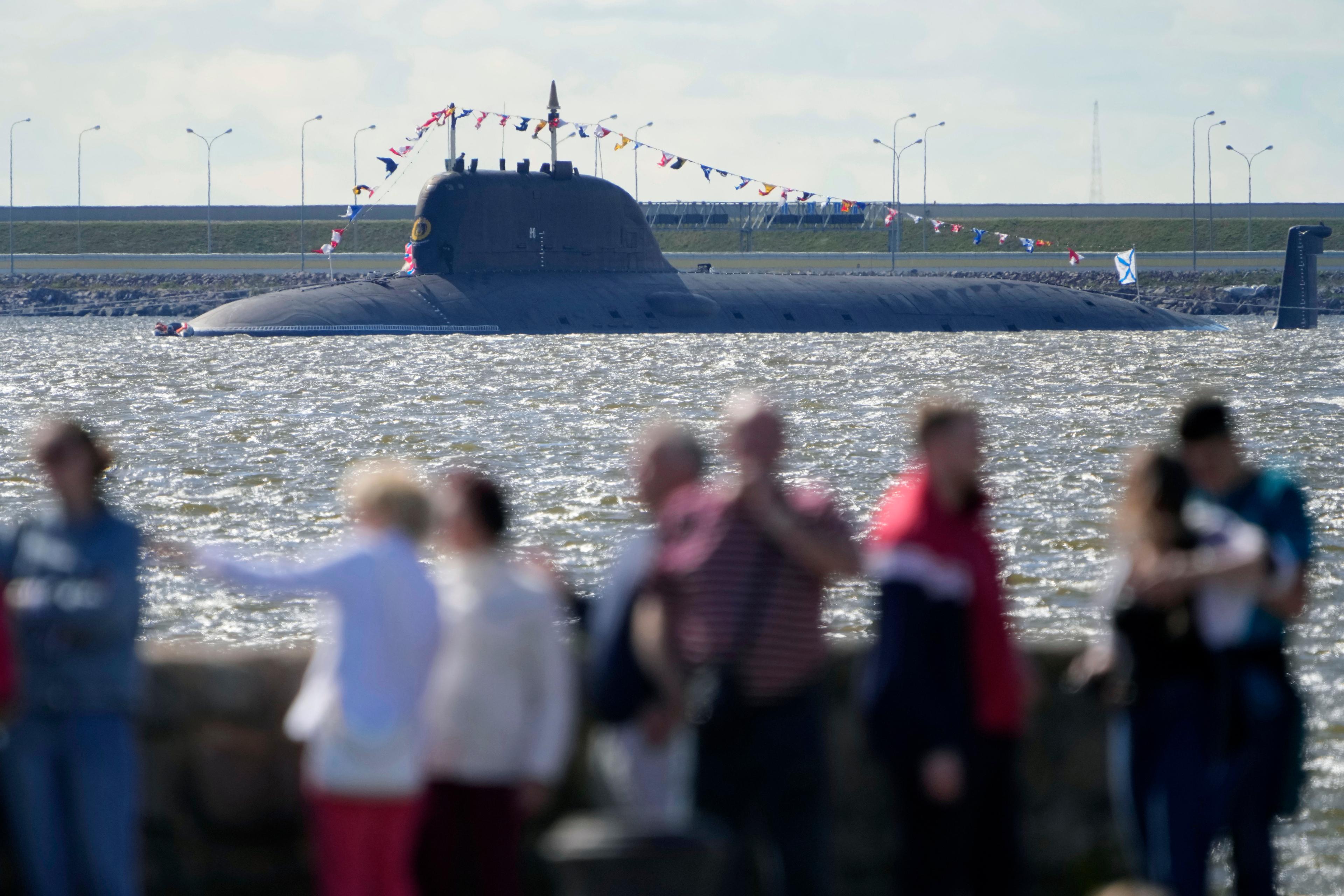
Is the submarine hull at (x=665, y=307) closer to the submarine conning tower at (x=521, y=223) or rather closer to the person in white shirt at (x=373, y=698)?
the submarine conning tower at (x=521, y=223)

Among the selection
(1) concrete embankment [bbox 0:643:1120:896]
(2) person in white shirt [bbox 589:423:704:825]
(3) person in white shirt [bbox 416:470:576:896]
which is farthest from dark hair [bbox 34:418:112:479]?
(2) person in white shirt [bbox 589:423:704:825]

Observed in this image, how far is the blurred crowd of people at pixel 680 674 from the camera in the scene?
503cm

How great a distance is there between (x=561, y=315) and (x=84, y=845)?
162 ft

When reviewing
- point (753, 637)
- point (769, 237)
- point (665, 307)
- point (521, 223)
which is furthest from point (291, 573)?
point (769, 237)

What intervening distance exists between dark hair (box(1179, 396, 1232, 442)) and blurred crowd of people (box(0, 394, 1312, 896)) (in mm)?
174

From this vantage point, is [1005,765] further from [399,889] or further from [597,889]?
[399,889]

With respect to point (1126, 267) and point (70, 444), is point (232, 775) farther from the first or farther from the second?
point (1126, 267)

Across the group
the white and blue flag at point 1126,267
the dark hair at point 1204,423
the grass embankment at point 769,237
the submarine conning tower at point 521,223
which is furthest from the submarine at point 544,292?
the grass embankment at point 769,237

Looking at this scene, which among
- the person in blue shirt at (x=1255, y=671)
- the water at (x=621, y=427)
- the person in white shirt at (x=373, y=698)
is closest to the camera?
the person in white shirt at (x=373, y=698)

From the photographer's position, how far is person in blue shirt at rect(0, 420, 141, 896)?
519cm

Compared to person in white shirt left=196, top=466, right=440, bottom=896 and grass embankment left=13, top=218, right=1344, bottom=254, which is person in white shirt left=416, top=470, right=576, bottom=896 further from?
grass embankment left=13, top=218, right=1344, bottom=254

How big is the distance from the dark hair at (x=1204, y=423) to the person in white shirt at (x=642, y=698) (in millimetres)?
1528

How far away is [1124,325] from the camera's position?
6419 centimetres

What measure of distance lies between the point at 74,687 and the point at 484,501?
1314mm
